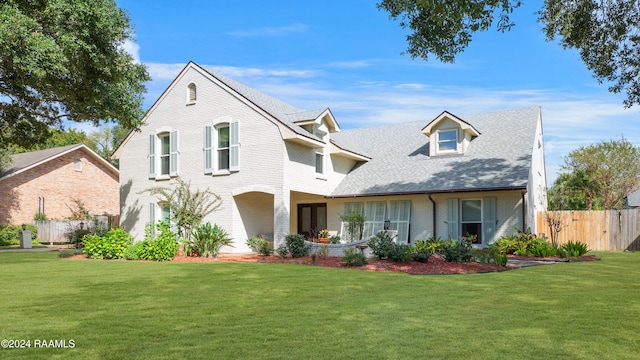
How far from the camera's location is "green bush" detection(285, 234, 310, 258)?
19031mm

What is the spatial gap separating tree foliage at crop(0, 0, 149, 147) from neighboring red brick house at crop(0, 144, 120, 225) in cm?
1412

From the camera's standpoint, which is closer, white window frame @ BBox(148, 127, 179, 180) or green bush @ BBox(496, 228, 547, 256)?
green bush @ BBox(496, 228, 547, 256)

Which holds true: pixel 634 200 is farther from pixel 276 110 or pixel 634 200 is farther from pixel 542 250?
pixel 276 110

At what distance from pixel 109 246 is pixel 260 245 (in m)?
5.75

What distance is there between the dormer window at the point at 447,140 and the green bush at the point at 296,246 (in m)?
9.04

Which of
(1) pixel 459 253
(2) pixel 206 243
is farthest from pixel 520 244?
(2) pixel 206 243

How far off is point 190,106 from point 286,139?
5.94 meters

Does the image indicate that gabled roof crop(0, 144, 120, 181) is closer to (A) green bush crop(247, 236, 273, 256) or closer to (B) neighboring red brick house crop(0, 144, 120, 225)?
(B) neighboring red brick house crop(0, 144, 120, 225)

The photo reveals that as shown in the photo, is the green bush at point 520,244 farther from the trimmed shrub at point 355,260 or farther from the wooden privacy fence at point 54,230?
the wooden privacy fence at point 54,230

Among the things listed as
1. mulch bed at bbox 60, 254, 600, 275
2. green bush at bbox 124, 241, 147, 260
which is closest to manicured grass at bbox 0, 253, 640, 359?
mulch bed at bbox 60, 254, 600, 275

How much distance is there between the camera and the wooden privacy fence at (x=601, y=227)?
22734mm

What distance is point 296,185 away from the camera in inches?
850

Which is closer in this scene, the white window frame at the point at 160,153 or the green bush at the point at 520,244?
the green bush at the point at 520,244

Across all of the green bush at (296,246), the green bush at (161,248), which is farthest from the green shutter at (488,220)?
the green bush at (161,248)
